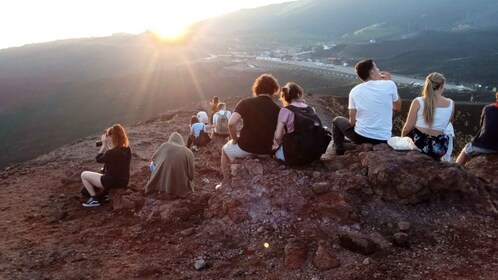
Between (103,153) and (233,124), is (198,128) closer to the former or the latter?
(103,153)

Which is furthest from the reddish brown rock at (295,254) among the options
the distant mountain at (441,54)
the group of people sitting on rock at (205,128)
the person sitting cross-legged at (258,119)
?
the distant mountain at (441,54)

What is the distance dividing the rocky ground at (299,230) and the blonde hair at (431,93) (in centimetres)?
81

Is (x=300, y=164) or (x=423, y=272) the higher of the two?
(x=300, y=164)

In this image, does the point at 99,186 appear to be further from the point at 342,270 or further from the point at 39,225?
the point at 342,270

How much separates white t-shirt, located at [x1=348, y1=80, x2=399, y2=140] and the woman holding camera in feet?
11.9

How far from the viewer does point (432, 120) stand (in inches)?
262

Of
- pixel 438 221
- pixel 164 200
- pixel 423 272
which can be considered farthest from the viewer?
pixel 164 200

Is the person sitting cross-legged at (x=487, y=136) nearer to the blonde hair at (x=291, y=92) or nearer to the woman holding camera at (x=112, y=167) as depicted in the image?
the blonde hair at (x=291, y=92)

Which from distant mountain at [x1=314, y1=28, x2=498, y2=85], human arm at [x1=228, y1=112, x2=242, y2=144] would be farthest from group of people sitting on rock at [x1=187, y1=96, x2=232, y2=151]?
distant mountain at [x1=314, y1=28, x2=498, y2=85]

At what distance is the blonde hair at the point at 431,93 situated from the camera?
650cm

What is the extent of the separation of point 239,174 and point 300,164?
859 millimetres

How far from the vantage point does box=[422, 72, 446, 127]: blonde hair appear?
6500 millimetres

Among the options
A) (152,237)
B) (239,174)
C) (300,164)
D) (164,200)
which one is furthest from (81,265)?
(300,164)

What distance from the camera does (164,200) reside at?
7176 millimetres
